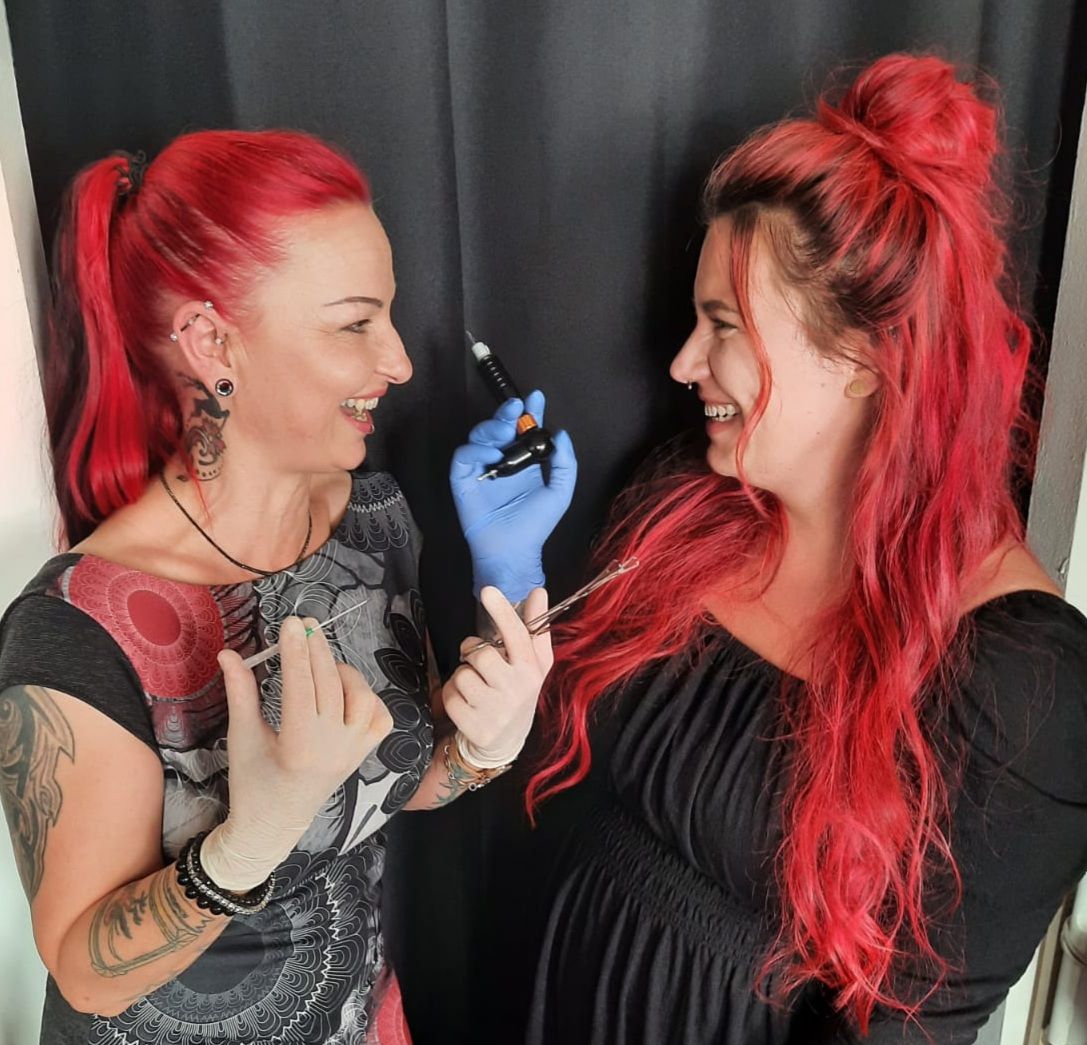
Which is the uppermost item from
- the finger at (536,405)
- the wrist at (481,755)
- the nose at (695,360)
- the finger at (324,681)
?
the nose at (695,360)

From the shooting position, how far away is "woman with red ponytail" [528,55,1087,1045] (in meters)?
0.88

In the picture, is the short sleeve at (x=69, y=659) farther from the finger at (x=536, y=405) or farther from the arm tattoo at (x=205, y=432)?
the finger at (x=536, y=405)

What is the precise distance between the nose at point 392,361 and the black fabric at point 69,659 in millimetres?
347

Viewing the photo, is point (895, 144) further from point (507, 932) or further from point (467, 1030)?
point (467, 1030)

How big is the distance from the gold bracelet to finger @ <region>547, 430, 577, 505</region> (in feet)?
1.01

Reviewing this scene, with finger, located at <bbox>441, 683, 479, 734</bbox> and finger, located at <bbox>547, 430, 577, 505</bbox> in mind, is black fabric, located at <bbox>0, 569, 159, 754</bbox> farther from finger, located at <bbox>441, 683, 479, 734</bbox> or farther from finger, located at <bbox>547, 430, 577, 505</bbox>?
finger, located at <bbox>547, 430, 577, 505</bbox>

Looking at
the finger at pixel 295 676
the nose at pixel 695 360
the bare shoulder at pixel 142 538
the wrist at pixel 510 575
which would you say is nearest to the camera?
the finger at pixel 295 676

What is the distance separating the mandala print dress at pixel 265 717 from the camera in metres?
0.87

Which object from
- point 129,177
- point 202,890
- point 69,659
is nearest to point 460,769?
point 202,890

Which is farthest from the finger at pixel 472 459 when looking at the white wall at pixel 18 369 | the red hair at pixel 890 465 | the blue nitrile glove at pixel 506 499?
the white wall at pixel 18 369

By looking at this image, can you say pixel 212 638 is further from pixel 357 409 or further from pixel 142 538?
pixel 357 409

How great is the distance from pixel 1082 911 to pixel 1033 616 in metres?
0.56

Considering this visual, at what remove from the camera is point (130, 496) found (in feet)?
3.17

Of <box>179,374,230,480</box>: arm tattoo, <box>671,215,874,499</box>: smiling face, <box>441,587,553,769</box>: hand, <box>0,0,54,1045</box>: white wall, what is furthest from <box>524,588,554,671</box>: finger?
<box>0,0,54,1045</box>: white wall
